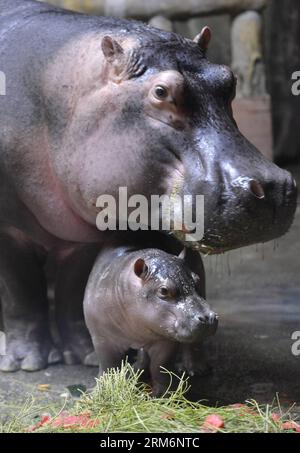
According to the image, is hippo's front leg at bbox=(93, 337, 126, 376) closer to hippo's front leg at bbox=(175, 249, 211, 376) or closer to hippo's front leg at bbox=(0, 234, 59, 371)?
hippo's front leg at bbox=(175, 249, 211, 376)

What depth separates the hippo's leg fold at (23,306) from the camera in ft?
14.1

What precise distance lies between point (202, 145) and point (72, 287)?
1343 millimetres

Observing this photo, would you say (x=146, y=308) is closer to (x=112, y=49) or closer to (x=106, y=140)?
(x=106, y=140)

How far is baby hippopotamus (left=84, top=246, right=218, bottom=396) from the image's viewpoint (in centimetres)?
325

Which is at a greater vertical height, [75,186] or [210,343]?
[75,186]

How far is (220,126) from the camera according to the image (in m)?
3.44

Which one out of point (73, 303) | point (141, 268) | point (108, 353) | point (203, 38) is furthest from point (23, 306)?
point (203, 38)

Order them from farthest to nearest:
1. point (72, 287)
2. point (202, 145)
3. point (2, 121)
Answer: point (72, 287) < point (2, 121) < point (202, 145)

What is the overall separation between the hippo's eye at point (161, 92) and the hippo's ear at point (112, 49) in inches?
9.7

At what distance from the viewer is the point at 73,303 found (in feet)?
14.6

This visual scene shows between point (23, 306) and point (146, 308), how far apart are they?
3.93ft
